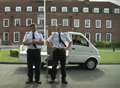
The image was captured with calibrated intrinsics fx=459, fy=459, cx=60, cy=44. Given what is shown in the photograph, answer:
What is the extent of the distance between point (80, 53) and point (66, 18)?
76.7 meters

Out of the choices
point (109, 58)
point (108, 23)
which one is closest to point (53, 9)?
point (108, 23)

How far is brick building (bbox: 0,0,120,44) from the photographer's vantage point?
98062 millimetres

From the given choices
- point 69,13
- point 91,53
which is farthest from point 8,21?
point 91,53

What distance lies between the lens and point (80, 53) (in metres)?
22.8

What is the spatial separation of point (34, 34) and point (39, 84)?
176 cm

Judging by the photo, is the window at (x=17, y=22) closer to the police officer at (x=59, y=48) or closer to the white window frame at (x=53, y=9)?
the white window frame at (x=53, y=9)

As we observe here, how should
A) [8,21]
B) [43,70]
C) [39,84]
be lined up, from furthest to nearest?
[8,21] < [43,70] < [39,84]

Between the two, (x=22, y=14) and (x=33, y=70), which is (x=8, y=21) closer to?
(x=22, y=14)

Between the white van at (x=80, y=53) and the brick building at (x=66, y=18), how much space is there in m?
74.5

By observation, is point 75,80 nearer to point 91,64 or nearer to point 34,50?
point 34,50

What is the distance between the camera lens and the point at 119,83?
54.5ft

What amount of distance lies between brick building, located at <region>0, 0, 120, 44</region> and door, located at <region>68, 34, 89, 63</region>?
7463cm

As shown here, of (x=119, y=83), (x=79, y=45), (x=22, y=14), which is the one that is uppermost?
(x=22, y=14)

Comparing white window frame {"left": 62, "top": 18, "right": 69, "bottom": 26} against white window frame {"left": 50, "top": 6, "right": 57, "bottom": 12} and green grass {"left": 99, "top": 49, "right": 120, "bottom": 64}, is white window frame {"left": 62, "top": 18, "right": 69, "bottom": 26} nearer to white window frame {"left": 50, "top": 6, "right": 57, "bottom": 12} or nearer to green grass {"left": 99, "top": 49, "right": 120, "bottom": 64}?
white window frame {"left": 50, "top": 6, "right": 57, "bottom": 12}
